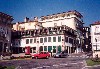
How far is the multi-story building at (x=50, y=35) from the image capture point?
190ft

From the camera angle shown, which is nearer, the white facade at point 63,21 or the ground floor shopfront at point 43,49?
the ground floor shopfront at point 43,49

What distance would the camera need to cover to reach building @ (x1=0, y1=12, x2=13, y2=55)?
5499 centimetres

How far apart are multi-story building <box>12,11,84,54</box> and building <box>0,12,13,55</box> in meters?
7.04

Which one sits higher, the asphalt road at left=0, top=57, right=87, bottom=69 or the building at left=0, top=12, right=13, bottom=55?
the building at left=0, top=12, right=13, bottom=55

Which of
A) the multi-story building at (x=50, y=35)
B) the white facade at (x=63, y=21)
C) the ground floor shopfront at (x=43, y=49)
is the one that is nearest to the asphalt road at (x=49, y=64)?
the ground floor shopfront at (x=43, y=49)

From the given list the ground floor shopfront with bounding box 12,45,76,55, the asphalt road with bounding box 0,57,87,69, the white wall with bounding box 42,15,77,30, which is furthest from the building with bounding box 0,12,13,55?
the asphalt road with bounding box 0,57,87,69

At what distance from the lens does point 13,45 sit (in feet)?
217

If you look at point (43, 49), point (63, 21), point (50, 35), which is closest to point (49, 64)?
point (50, 35)

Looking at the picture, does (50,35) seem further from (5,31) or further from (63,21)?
(63,21)

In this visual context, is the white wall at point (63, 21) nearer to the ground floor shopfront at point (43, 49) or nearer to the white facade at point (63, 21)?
the white facade at point (63, 21)

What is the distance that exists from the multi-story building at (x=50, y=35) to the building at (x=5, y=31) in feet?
23.1

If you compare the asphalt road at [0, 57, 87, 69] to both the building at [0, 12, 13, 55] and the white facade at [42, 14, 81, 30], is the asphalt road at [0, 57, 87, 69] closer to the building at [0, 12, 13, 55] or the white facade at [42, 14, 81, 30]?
the building at [0, 12, 13, 55]

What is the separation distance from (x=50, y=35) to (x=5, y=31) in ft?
46.4

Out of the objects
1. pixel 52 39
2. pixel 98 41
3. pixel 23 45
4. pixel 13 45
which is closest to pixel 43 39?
pixel 52 39
